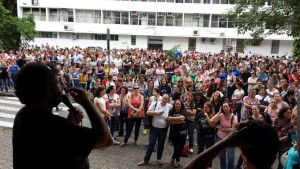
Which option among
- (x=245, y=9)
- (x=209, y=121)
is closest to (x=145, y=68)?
(x=245, y=9)

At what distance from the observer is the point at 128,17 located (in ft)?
126

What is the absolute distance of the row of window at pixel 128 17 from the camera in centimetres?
3841

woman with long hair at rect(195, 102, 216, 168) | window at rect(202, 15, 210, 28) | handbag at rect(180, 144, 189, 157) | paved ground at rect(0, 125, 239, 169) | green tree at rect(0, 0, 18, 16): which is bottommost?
paved ground at rect(0, 125, 239, 169)

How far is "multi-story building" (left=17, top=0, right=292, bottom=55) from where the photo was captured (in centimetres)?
3772

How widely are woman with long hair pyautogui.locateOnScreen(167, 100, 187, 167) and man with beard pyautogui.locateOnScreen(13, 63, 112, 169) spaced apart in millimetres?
4974

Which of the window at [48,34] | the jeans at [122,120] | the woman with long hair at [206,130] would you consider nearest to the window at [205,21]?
the window at [48,34]

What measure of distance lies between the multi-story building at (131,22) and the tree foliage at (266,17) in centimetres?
2059

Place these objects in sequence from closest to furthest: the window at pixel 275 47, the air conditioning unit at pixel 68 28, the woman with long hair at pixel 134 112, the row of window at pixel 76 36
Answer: the woman with long hair at pixel 134 112 < the air conditioning unit at pixel 68 28 < the row of window at pixel 76 36 < the window at pixel 275 47

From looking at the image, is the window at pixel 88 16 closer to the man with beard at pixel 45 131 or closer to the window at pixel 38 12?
the window at pixel 38 12

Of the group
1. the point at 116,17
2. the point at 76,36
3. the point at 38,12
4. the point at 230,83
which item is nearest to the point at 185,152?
the point at 230,83

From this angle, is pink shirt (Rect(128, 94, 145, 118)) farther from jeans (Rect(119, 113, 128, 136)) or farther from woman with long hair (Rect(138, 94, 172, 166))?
woman with long hair (Rect(138, 94, 172, 166))

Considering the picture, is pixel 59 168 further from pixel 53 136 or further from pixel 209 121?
pixel 209 121

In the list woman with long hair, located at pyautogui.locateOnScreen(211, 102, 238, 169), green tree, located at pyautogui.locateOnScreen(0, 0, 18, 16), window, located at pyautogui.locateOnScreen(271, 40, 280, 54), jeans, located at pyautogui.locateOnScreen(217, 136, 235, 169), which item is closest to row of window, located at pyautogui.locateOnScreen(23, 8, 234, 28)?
green tree, located at pyautogui.locateOnScreen(0, 0, 18, 16)

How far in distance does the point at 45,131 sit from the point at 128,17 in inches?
1497
